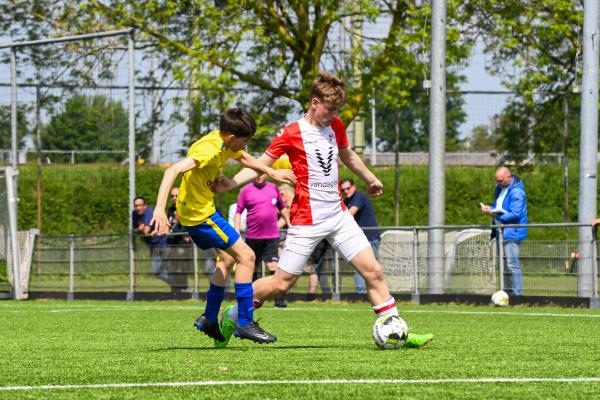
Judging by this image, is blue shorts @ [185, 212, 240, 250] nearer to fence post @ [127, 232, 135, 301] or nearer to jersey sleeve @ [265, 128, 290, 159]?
jersey sleeve @ [265, 128, 290, 159]

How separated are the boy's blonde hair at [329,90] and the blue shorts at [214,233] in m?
1.21

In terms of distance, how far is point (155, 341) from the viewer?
33.7ft

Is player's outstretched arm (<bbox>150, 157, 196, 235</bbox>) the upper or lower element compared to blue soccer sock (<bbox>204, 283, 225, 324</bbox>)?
upper

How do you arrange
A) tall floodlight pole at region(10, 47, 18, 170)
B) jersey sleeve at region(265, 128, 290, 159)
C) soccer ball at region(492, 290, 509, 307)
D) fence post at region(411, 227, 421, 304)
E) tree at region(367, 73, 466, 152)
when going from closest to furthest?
jersey sleeve at region(265, 128, 290, 159) < soccer ball at region(492, 290, 509, 307) < fence post at region(411, 227, 421, 304) < tall floodlight pole at region(10, 47, 18, 170) < tree at region(367, 73, 466, 152)

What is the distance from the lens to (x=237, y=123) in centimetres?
918

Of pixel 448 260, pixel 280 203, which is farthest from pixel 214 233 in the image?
pixel 448 260

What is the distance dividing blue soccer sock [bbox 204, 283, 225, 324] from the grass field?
0.26 metres

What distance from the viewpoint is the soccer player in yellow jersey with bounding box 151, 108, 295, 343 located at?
30.1 ft

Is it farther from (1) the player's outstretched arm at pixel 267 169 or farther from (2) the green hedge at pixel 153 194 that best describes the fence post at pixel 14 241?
(1) the player's outstretched arm at pixel 267 169

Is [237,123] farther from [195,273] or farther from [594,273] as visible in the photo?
[195,273]

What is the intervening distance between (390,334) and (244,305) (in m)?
1.11

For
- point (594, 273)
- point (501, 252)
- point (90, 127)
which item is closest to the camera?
point (594, 273)

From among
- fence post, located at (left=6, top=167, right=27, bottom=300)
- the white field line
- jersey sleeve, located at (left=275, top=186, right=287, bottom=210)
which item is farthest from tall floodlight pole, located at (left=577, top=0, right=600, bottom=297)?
fence post, located at (left=6, top=167, right=27, bottom=300)

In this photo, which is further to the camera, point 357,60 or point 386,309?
point 357,60
